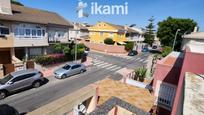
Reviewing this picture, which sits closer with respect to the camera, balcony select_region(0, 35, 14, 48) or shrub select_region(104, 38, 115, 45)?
balcony select_region(0, 35, 14, 48)

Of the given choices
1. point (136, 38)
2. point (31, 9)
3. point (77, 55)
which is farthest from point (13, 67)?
point (136, 38)

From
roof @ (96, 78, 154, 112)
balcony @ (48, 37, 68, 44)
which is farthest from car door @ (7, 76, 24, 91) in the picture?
balcony @ (48, 37, 68, 44)

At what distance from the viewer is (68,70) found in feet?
70.5

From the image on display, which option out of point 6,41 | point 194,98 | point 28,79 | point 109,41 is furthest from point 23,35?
point 109,41

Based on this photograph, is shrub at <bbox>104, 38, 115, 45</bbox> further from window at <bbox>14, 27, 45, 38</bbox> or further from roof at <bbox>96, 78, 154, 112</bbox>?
roof at <bbox>96, 78, 154, 112</bbox>

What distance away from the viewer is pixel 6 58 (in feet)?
74.1

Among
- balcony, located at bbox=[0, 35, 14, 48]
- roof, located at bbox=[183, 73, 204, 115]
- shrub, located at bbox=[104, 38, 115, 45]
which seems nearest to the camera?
roof, located at bbox=[183, 73, 204, 115]

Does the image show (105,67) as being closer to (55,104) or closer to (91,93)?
(91,93)

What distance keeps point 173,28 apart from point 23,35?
43.9 metres

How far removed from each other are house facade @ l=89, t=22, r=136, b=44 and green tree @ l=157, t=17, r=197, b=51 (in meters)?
11.9

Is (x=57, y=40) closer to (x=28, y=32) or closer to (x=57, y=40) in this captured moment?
(x=57, y=40)

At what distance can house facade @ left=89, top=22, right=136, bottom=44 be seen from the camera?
49031mm

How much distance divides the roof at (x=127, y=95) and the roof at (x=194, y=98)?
4.40m

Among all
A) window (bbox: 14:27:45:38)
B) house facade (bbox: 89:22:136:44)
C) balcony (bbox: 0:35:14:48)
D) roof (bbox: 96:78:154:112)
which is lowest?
roof (bbox: 96:78:154:112)
